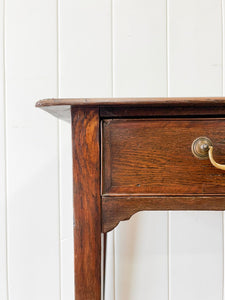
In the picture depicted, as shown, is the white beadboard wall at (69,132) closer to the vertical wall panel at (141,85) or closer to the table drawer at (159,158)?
the vertical wall panel at (141,85)

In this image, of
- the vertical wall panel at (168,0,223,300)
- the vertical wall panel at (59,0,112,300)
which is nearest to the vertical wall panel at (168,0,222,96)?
the vertical wall panel at (168,0,223,300)

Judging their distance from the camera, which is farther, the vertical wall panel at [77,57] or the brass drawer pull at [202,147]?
the vertical wall panel at [77,57]

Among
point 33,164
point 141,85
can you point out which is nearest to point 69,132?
point 33,164

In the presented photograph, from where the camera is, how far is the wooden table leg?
1.43 feet

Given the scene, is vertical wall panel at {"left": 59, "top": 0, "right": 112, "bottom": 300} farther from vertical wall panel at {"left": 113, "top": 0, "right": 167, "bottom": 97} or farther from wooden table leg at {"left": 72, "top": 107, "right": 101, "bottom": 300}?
wooden table leg at {"left": 72, "top": 107, "right": 101, "bottom": 300}

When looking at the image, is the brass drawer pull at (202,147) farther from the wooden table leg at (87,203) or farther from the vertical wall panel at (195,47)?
the vertical wall panel at (195,47)

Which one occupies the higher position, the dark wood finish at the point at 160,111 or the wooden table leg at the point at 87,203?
the dark wood finish at the point at 160,111

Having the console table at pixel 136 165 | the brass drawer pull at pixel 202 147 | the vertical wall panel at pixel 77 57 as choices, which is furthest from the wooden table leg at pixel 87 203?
the vertical wall panel at pixel 77 57

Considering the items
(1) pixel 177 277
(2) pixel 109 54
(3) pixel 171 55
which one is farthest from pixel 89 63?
(1) pixel 177 277

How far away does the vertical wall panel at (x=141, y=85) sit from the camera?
812mm

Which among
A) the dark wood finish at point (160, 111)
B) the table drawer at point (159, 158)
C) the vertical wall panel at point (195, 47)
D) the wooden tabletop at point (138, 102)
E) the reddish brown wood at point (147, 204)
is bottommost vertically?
the reddish brown wood at point (147, 204)

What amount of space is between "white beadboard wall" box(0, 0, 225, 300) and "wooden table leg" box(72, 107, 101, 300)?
0.38 meters

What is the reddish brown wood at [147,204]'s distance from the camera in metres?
0.44

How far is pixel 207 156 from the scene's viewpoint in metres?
0.44
